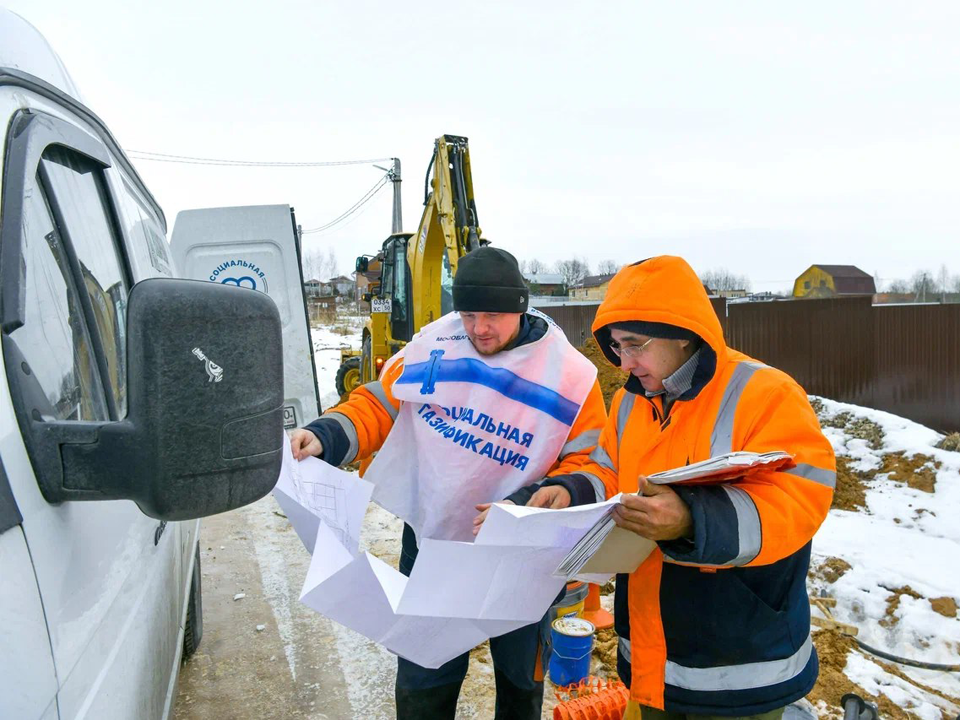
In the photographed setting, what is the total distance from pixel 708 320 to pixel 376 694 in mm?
2752

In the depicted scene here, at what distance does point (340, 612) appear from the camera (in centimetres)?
167

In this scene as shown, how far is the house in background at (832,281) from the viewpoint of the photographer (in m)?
55.9

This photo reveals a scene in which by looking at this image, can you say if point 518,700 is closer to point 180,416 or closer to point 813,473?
point 813,473

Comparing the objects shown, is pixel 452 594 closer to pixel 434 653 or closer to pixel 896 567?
pixel 434 653

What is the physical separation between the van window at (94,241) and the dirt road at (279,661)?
2.45 metres

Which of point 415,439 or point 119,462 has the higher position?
point 119,462

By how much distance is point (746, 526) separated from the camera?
149 centimetres

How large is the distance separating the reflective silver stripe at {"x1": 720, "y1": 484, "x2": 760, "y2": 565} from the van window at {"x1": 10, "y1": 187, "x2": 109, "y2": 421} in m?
1.33

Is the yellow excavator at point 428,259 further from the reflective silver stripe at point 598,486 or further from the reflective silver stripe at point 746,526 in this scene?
the reflective silver stripe at point 746,526

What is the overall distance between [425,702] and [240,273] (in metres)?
4.47

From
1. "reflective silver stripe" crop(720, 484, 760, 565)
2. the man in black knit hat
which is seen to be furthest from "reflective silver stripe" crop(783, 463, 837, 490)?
the man in black knit hat

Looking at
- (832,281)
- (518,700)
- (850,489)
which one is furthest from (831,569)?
(832,281)

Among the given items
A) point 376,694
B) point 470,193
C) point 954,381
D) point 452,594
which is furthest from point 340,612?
point 954,381

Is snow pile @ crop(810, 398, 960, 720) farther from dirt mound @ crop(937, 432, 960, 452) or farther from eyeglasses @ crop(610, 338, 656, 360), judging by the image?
eyeglasses @ crop(610, 338, 656, 360)
